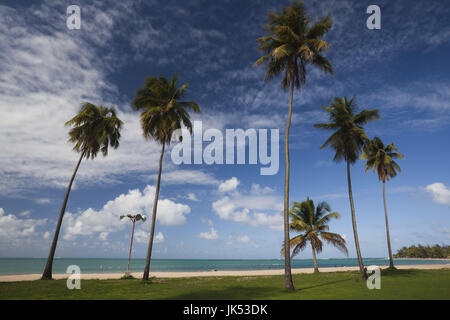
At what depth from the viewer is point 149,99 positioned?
70.9 feet

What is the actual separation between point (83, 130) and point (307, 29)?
22049 millimetres

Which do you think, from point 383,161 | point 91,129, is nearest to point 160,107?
point 91,129

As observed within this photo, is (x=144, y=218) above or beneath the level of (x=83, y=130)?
beneath

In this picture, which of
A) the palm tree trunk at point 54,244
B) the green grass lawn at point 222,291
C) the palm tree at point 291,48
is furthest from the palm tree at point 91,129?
the palm tree at point 291,48

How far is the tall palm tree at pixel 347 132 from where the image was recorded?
69.8 feet

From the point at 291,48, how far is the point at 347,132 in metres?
9.70

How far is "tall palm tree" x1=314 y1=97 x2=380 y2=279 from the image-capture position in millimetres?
21266

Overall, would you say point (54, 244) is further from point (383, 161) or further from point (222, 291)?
point (383, 161)

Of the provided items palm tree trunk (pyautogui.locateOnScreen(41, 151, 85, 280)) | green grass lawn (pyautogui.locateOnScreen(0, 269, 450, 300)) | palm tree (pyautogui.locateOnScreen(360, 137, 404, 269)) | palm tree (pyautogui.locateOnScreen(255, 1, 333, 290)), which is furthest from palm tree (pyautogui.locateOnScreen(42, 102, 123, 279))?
palm tree (pyautogui.locateOnScreen(360, 137, 404, 269))

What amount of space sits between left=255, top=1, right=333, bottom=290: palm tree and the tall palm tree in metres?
5.77

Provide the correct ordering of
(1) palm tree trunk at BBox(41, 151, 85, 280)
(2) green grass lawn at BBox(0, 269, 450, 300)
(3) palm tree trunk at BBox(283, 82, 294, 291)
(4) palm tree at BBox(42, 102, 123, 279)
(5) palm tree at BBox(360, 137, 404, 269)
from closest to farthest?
(2) green grass lawn at BBox(0, 269, 450, 300) < (3) palm tree trunk at BBox(283, 82, 294, 291) < (1) palm tree trunk at BBox(41, 151, 85, 280) < (4) palm tree at BBox(42, 102, 123, 279) < (5) palm tree at BBox(360, 137, 404, 269)

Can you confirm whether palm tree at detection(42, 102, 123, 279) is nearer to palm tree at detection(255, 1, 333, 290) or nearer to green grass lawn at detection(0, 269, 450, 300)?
green grass lawn at detection(0, 269, 450, 300)
